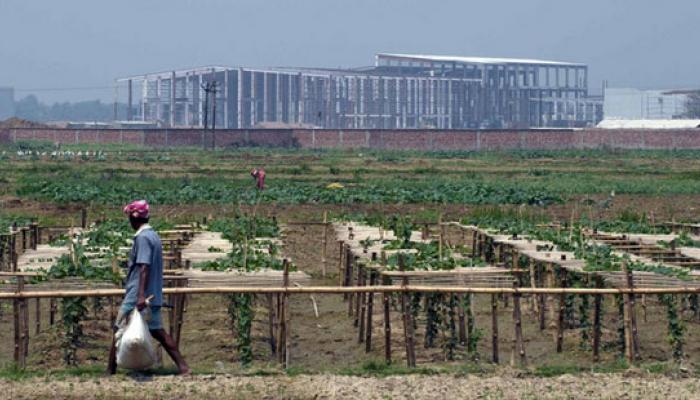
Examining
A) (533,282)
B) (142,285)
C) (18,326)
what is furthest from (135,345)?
(533,282)

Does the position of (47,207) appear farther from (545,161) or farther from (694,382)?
(545,161)

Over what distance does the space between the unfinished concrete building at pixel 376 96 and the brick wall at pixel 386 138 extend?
126ft

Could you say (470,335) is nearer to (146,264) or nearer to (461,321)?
(461,321)

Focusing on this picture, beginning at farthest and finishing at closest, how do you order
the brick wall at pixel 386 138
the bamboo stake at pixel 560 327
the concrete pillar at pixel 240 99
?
1. the concrete pillar at pixel 240 99
2. the brick wall at pixel 386 138
3. the bamboo stake at pixel 560 327

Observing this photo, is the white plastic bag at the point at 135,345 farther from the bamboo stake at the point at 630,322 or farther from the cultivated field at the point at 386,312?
the bamboo stake at the point at 630,322

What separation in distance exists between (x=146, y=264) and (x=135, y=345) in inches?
24.4

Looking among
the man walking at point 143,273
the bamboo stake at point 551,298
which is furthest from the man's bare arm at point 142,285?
the bamboo stake at point 551,298

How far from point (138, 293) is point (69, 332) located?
246 centimetres

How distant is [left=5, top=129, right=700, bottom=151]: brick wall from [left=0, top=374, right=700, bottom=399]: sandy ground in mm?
66127

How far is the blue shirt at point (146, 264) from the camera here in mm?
11070

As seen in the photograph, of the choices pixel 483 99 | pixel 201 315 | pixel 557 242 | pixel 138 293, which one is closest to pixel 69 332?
pixel 138 293

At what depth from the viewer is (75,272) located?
13828 millimetres

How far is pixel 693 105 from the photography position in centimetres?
12481

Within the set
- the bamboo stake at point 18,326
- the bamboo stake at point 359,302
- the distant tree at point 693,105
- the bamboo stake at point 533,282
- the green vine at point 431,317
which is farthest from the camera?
the distant tree at point 693,105
